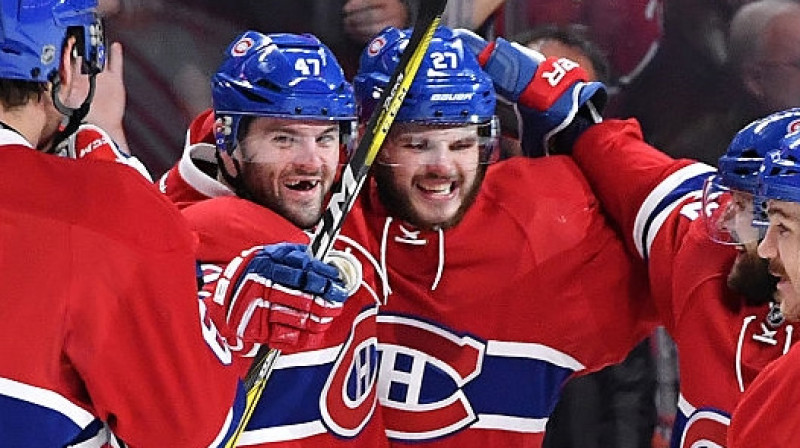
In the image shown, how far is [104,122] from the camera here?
10.0 ft

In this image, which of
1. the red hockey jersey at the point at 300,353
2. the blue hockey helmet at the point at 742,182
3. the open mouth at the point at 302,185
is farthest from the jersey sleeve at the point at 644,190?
the open mouth at the point at 302,185

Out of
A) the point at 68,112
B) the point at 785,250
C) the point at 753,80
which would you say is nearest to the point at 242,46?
the point at 68,112

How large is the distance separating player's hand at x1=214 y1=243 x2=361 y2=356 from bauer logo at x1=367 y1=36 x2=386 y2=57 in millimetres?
594

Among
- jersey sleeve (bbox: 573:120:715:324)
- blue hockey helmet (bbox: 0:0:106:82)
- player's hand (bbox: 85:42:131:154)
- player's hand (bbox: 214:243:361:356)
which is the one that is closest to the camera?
blue hockey helmet (bbox: 0:0:106:82)

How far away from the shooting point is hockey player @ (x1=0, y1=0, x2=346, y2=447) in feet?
5.04

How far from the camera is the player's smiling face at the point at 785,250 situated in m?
1.92

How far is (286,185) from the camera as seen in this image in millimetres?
2254

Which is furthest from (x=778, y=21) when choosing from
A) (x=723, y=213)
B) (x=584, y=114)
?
(x=723, y=213)

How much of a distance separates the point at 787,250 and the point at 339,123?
2.49 ft

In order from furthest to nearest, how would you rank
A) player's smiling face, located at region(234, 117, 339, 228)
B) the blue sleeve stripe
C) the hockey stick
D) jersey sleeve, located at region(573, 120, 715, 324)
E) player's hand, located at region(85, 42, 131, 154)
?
player's hand, located at region(85, 42, 131, 154)
jersey sleeve, located at region(573, 120, 715, 324)
player's smiling face, located at region(234, 117, 339, 228)
the hockey stick
the blue sleeve stripe

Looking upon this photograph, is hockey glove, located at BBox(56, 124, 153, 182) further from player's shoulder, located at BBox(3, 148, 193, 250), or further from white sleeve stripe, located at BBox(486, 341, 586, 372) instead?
white sleeve stripe, located at BBox(486, 341, 586, 372)

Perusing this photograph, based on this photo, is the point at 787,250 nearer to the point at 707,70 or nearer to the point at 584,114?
the point at 584,114

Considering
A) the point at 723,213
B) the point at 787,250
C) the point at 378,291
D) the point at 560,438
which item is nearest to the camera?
the point at 787,250

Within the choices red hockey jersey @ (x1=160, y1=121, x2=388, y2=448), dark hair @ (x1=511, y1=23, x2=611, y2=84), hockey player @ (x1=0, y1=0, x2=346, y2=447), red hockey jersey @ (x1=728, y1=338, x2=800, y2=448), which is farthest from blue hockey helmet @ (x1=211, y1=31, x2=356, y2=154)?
dark hair @ (x1=511, y1=23, x2=611, y2=84)
